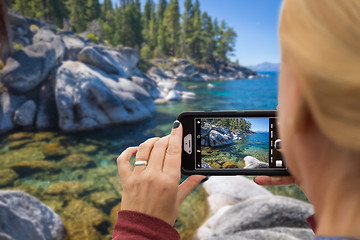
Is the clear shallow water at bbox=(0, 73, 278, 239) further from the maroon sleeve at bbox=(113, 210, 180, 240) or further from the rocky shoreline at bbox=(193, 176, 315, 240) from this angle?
the maroon sleeve at bbox=(113, 210, 180, 240)

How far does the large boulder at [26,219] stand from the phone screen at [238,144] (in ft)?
8.79

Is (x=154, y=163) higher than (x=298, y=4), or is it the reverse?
(x=298, y=4)

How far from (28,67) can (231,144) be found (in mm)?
10748

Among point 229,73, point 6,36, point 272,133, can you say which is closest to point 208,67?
point 229,73

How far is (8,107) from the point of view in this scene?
8430 mm

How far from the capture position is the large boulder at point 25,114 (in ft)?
27.6

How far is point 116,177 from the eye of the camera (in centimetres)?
550

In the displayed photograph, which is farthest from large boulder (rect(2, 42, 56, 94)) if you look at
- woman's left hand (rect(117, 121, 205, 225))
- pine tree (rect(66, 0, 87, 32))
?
pine tree (rect(66, 0, 87, 32))

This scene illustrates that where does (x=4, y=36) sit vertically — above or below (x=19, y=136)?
above

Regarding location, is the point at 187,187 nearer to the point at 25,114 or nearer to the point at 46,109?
the point at 25,114

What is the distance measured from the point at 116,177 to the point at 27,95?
6.82 meters

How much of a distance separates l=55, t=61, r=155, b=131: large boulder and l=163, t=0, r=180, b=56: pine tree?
33.0 metres

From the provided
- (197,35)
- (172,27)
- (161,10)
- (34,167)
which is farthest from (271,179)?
(161,10)

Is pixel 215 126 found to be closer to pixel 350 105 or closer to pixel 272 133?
pixel 272 133
